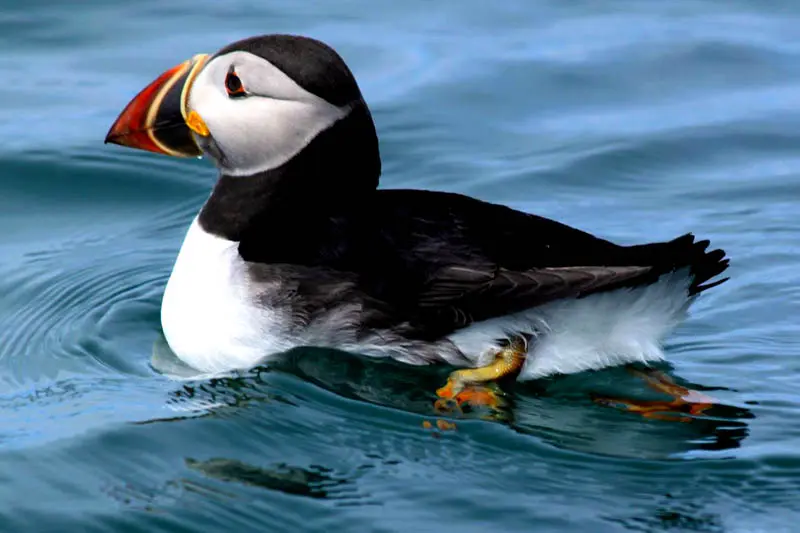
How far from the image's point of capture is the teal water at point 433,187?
184 inches

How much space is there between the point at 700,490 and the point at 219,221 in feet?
6.58

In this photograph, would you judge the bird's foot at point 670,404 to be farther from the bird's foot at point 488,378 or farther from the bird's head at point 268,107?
the bird's head at point 268,107

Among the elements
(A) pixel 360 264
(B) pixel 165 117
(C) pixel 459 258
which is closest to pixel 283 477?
(A) pixel 360 264

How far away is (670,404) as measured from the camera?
5.38 m

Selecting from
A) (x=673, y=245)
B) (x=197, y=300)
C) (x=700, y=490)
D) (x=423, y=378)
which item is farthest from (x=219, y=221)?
(x=700, y=490)

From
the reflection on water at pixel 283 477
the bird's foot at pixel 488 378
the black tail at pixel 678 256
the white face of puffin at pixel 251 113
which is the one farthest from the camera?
the white face of puffin at pixel 251 113

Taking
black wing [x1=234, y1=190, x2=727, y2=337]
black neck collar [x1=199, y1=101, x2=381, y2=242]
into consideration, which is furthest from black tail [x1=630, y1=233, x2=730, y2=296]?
black neck collar [x1=199, y1=101, x2=381, y2=242]

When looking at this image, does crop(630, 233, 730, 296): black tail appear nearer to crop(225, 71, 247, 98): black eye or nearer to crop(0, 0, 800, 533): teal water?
crop(0, 0, 800, 533): teal water

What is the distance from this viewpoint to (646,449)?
16.5 ft

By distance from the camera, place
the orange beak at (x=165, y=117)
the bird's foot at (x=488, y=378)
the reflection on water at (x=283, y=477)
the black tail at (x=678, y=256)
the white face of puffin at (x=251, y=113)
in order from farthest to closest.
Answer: the orange beak at (x=165, y=117), the white face of puffin at (x=251, y=113), the bird's foot at (x=488, y=378), the black tail at (x=678, y=256), the reflection on water at (x=283, y=477)

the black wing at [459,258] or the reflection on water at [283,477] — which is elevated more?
the black wing at [459,258]

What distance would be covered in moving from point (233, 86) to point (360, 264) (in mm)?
821

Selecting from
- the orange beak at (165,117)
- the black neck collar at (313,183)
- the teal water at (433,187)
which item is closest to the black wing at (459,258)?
the black neck collar at (313,183)

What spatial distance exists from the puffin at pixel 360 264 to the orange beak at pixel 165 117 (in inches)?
0.5
